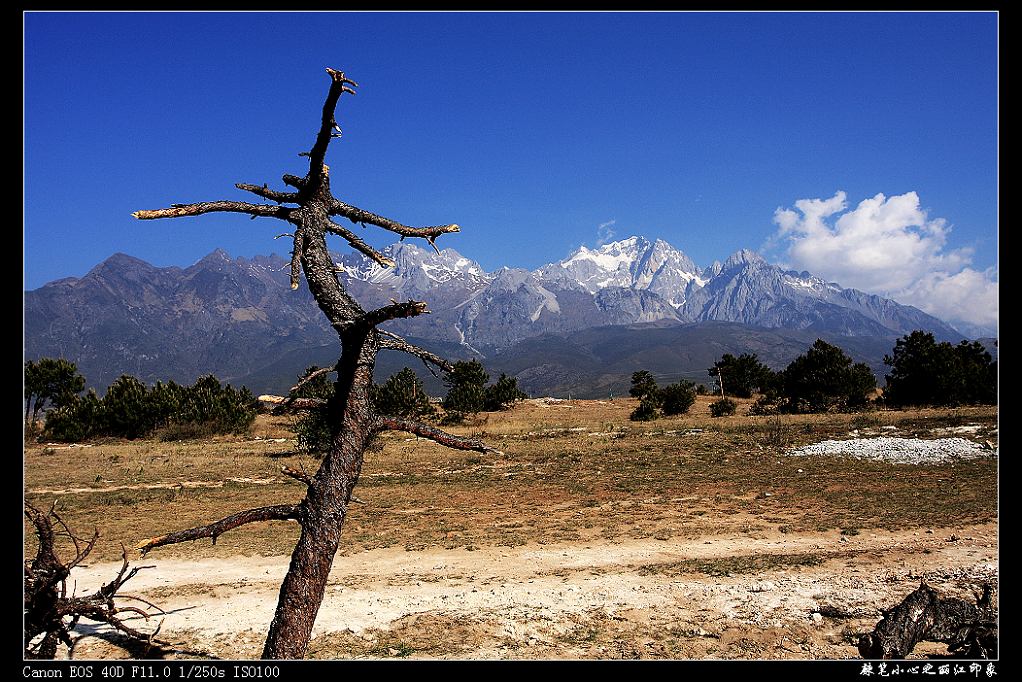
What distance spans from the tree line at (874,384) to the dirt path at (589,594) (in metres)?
39.6

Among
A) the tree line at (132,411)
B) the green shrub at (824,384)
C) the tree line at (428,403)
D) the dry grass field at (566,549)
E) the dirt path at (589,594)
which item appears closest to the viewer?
the dirt path at (589,594)

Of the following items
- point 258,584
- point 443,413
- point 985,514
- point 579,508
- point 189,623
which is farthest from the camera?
point 443,413

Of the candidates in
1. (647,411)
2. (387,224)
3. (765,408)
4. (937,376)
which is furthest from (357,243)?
(937,376)

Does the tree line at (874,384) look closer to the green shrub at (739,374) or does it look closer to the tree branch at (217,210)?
the green shrub at (739,374)

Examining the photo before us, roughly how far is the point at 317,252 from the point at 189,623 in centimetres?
666

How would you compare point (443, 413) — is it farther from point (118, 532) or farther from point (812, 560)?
point (812, 560)

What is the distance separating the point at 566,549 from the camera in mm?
14141

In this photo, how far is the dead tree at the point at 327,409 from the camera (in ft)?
16.8

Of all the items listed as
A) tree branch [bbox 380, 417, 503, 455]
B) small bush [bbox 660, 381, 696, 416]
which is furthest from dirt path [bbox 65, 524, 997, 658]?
small bush [bbox 660, 381, 696, 416]

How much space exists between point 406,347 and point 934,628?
593 centimetres

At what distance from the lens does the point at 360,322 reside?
5008mm

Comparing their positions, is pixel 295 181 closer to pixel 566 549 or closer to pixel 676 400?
pixel 566 549

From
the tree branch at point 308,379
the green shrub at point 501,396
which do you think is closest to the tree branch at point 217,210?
the tree branch at point 308,379

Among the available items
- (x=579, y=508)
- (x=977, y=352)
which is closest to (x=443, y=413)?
(x=579, y=508)
